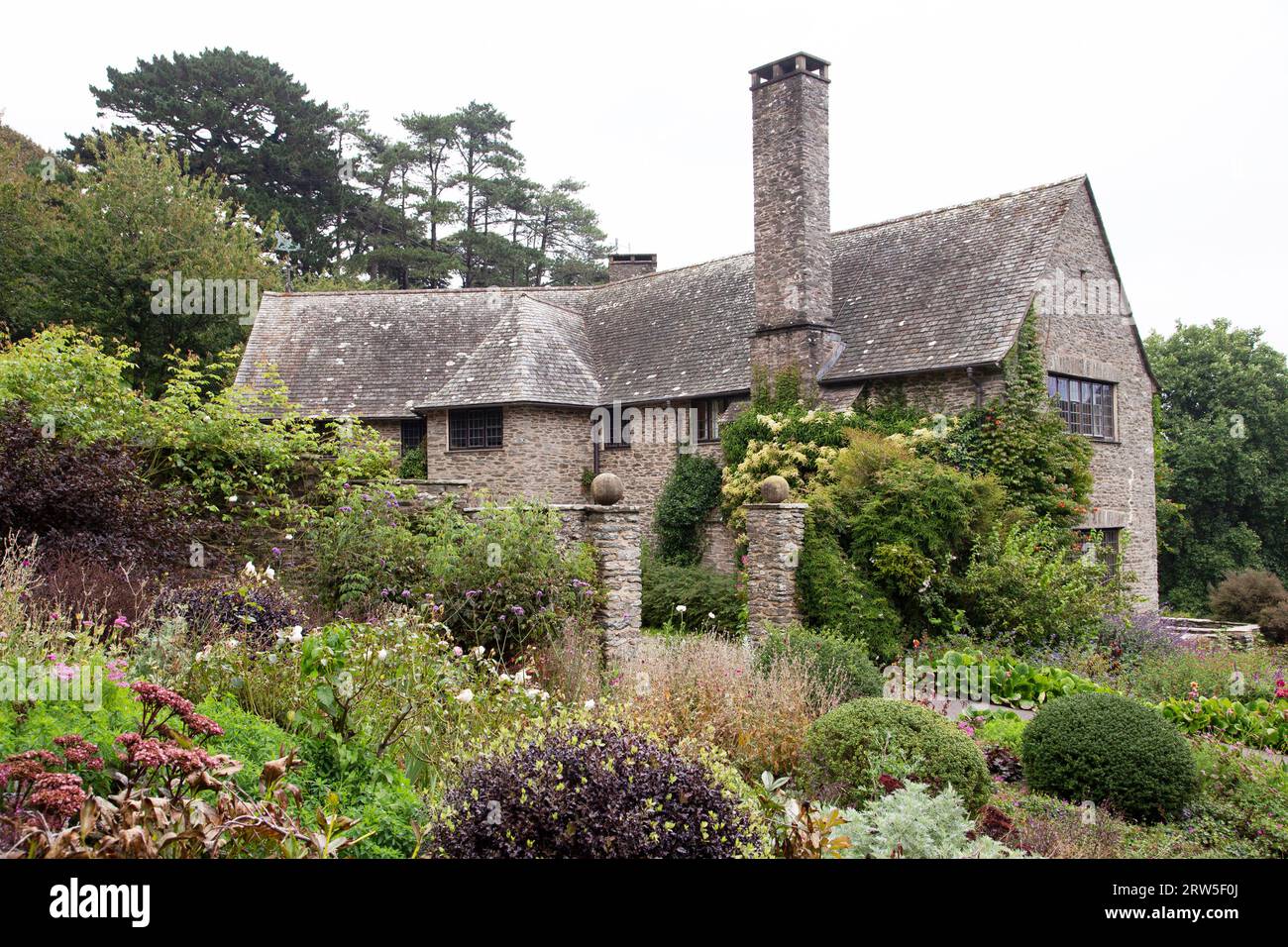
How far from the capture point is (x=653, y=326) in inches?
924

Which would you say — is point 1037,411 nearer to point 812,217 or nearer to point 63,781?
point 812,217

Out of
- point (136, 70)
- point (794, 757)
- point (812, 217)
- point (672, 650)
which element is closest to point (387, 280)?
point (136, 70)

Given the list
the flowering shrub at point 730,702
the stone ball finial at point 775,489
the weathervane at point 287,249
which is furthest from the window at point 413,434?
the flowering shrub at point 730,702

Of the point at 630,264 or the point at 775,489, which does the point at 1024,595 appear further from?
the point at 630,264

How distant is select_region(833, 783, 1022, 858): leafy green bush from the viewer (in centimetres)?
513

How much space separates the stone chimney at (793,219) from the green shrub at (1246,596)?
14.5 m

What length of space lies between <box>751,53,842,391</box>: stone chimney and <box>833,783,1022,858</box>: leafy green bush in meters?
13.7

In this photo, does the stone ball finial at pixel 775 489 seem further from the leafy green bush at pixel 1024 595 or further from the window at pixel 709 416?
the window at pixel 709 416

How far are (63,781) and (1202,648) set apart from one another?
668 inches

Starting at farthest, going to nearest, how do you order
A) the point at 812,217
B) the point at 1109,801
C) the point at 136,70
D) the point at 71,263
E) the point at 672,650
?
1. the point at 136,70
2. the point at 71,263
3. the point at 812,217
4. the point at 672,650
5. the point at 1109,801

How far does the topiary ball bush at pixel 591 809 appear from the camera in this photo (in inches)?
165

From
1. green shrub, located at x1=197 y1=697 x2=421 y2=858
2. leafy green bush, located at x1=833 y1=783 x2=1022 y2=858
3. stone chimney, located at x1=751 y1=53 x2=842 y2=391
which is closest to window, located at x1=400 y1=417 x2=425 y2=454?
stone chimney, located at x1=751 y1=53 x2=842 y2=391

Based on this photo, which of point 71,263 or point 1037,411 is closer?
point 1037,411

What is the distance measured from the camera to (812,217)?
61.7ft
